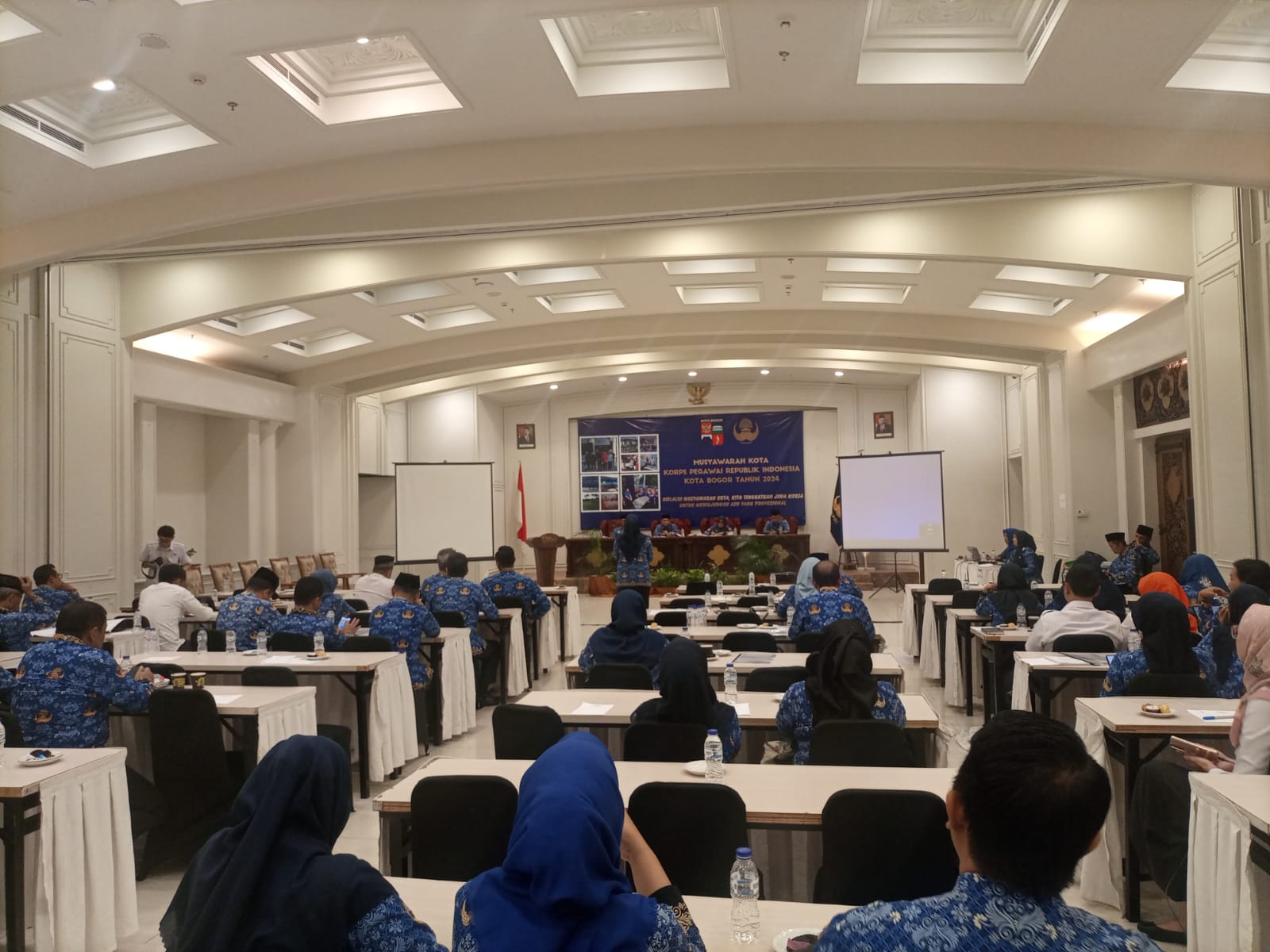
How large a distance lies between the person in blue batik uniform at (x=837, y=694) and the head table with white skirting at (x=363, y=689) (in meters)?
2.87

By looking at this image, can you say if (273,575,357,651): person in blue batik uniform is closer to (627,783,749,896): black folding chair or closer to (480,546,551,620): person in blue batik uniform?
(480,546,551,620): person in blue batik uniform

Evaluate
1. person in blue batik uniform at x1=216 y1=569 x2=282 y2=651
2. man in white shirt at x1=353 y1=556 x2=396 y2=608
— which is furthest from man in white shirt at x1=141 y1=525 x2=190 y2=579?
person in blue batik uniform at x1=216 y1=569 x2=282 y2=651

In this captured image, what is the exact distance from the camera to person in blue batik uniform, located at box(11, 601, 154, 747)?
414 cm

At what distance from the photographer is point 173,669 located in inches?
215

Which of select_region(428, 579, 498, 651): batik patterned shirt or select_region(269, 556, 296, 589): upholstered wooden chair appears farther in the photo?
select_region(269, 556, 296, 589): upholstered wooden chair

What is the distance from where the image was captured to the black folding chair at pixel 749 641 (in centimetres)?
617

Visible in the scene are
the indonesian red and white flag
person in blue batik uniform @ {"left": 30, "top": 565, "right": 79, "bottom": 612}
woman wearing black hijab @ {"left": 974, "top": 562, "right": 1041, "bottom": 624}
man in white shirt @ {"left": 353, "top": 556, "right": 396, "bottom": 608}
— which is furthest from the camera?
the indonesian red and white flag

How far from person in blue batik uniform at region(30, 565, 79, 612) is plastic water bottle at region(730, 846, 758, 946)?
726cm

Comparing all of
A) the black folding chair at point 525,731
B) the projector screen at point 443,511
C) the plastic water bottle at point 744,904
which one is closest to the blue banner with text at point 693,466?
the projector screen at point 443,511

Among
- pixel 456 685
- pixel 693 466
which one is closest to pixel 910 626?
pixel 456 685

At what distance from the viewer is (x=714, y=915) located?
7.57ft

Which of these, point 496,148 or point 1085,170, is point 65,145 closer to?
point 496,148

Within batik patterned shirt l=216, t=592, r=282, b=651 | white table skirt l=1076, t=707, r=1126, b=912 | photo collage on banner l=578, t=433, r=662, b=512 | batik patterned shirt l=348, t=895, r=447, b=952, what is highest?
photo collage on banner l=578, t=433, r=662, b=512

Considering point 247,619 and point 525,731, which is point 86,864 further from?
point 247,619
